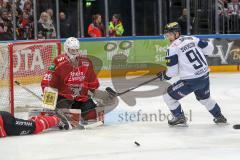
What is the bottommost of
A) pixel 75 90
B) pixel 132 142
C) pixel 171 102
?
pixel 132 142

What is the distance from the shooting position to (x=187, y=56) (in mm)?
6234

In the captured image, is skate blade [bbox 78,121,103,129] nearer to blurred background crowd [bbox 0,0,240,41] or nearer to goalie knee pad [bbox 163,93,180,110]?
goalie knee pad [bbox 163,93,180,110]

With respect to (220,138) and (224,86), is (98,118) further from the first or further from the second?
(224,86)

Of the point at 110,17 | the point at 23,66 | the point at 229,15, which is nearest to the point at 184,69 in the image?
the point at 23,66

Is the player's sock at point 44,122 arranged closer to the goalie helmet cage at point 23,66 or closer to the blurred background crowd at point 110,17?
the goalie helmet cage at point 23,66

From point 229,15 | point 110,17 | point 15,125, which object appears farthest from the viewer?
point 229,15

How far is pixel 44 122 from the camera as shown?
6051 millimetres

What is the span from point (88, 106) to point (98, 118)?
0.17m

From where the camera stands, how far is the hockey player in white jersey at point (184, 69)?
623 cm

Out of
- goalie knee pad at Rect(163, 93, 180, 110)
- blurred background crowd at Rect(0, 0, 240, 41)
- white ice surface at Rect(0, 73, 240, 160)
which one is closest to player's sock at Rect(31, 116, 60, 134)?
white ice surface at Rect(0, 73, 240, 160)

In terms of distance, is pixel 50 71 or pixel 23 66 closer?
pixel 50 71

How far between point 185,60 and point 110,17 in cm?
706

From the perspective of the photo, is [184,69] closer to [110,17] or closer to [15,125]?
[15,125]

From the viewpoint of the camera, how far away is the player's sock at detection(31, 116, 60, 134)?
5.99 meters
